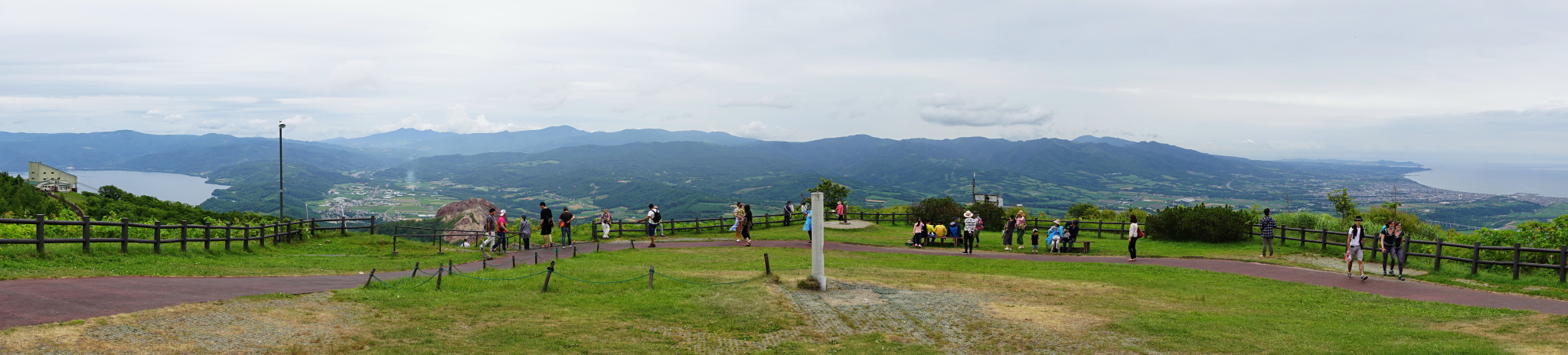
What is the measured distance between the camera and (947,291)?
48.3ft

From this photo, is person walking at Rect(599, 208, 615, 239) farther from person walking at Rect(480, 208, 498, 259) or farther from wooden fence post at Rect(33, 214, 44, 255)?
wooden fence post at Rect(33, 214, 44, 255)

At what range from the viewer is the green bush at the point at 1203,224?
2747cm

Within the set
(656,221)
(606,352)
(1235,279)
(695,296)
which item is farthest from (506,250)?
(1235,279)

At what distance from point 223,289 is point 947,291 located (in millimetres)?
12136

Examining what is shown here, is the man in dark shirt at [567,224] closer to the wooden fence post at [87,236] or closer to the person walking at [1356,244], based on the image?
the wooden fence post at [87,236]

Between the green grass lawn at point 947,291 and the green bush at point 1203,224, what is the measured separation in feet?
35.2

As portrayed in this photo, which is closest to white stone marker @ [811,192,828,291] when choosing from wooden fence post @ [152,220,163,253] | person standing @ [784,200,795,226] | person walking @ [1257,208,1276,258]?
wooden fence post @ [152,220,163,253]

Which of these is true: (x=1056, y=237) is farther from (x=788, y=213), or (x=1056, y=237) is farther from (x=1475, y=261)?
(x=788, y=213)

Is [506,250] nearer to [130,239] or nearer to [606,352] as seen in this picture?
[130,239]

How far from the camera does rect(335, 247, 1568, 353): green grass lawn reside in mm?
9828

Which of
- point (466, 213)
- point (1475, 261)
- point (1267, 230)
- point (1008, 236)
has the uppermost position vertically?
point (1267, 230)

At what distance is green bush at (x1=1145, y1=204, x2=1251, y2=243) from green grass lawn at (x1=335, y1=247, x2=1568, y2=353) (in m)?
10.7

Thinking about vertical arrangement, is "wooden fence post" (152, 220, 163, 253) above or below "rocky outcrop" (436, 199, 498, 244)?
above

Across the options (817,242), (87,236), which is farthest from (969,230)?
(87,236)
